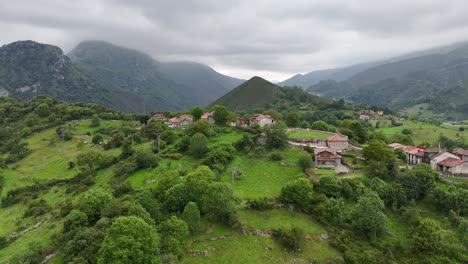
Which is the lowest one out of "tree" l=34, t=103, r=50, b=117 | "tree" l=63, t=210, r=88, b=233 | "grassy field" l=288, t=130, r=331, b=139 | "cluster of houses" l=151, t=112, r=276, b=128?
"tree" l=63, t=210, r=88, b=233

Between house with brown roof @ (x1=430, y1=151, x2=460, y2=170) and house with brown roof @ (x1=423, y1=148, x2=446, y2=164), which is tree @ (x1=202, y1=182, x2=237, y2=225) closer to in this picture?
house with brown roof @ (x1=430, y1=151, x2=460, y2=170)

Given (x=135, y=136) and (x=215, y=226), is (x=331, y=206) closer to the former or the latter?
(x=215, y=226)

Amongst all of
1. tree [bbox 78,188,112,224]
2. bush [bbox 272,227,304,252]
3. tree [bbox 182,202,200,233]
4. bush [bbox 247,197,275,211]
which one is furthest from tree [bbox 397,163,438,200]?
tree [bbox 78,188,112,224]

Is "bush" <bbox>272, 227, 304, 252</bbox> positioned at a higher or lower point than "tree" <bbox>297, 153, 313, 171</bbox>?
lower

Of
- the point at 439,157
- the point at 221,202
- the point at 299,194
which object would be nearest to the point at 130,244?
the point at 221,202

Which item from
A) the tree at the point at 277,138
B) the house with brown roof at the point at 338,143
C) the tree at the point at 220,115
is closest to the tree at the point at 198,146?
the tree at the point at 277,138
